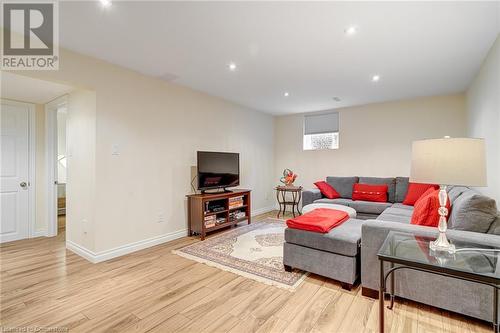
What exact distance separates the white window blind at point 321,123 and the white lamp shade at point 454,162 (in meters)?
3.98

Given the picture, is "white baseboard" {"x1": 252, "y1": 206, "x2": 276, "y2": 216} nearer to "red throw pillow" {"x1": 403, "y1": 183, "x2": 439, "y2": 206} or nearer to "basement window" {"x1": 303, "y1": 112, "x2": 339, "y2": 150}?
"basement window" {"x1": 303, "y1": 112, "x2": 339, "y2": 150}

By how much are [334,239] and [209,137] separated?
2.85 meters

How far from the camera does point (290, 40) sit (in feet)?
7.93

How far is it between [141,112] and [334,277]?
3.10 meters

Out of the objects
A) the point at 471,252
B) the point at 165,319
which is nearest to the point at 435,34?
the point at 471,252

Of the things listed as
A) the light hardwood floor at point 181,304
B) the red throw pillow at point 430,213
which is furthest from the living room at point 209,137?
the red throw pillow at point 430,213

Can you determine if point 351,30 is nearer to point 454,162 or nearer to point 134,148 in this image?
point 454,162

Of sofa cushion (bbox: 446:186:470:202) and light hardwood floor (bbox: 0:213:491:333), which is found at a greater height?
sofa cushion (bbox: 446:186:470:202)

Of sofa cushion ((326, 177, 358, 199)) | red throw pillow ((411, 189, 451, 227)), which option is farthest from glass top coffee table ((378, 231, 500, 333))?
sofa cushion ((326, 177, 358, 199))

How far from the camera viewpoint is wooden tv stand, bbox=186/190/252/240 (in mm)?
3635

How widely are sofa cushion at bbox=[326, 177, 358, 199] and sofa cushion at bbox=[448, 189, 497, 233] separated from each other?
290 cm

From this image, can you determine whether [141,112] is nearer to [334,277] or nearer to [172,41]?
[172,41]

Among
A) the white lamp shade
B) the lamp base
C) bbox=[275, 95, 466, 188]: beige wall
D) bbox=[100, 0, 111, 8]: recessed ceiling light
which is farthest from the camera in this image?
bbox=[275, 95, 466, 188]: beige wall

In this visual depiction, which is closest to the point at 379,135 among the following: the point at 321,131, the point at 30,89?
the point at 321,131
